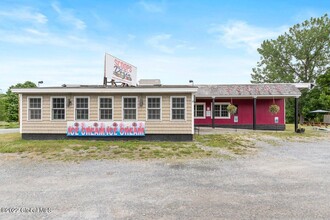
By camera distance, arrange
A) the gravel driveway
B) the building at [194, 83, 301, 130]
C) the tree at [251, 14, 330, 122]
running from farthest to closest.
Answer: the tree at [251, 14, 330, 122]
the building at [194, 83, 301, 130]
the gravel driveway

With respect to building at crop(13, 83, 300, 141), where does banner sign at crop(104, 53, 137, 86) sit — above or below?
above

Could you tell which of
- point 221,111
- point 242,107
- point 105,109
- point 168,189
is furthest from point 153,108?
point 242,107

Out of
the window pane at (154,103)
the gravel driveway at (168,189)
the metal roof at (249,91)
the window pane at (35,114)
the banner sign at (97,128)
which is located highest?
the metal roof at (249,91)

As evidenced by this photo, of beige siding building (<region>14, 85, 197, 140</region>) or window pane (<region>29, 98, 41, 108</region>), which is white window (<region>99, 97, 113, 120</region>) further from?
window pane (<region>29, 98, 41, 108</region>)

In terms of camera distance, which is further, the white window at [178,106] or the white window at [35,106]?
the white window at [35,106]

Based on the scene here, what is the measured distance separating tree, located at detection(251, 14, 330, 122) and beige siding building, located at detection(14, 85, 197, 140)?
28782 millimetres

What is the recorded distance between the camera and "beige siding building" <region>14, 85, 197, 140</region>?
13.1 meters

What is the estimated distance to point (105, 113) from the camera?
1338 cm

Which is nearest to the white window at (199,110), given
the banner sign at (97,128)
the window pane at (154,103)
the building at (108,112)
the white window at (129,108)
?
the building at (108,112)

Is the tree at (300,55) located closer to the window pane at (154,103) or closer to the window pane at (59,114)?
the window pane at (154,103)

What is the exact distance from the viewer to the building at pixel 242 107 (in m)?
19.5

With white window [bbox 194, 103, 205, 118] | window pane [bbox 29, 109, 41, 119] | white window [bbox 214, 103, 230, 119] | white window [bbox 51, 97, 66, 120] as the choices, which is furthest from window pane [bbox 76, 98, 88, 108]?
white window [bbox 214, 103, 230, 119]

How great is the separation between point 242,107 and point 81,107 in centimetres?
1478

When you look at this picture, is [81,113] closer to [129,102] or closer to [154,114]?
[129,102]
